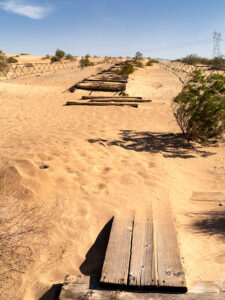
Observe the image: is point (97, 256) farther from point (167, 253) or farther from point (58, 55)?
point (58, 55)

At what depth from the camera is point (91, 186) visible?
3.71 meters

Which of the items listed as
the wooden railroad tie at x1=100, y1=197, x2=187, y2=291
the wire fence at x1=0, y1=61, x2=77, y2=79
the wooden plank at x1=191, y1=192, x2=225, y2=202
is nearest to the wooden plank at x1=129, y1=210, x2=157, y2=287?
the wooden railroad tie at x1=100, y1=197, x2=187, y2=291

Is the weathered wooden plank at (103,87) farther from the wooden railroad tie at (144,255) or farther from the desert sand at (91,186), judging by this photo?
the wooden railroad tie at (144,255)

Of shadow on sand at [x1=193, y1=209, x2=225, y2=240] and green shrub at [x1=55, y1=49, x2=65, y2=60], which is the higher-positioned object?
green shrub at [x1=55, y1=49, x2=65, y2=60]

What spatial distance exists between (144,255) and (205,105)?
14.5 feet

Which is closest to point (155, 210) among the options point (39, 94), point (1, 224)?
point (1, 224)

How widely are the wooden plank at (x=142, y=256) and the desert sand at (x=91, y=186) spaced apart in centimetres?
35

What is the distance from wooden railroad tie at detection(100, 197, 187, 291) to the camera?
6.48 feet

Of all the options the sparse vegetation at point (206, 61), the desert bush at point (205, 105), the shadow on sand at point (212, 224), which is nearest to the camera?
the shadow on sand at point (212, 224)

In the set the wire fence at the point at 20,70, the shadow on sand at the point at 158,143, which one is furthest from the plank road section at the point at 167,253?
the wire fence at the point at 20,70

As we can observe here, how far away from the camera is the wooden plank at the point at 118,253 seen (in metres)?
2.01

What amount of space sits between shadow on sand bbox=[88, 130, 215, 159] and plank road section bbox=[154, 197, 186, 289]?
95.5 inches

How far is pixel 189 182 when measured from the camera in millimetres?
4195

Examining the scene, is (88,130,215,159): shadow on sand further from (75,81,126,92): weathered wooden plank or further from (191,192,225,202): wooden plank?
(75,81,126,92): weathered wooden plank
